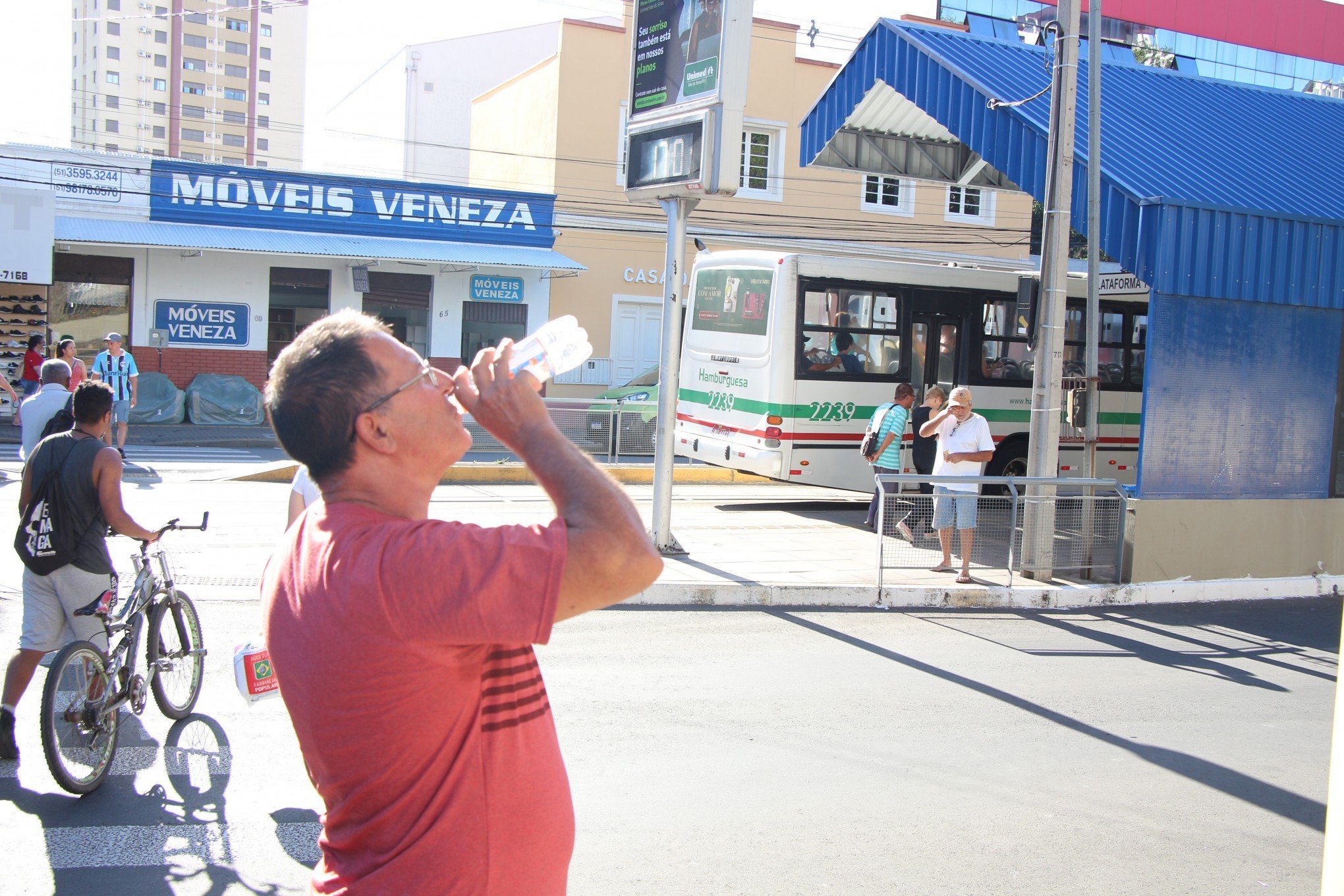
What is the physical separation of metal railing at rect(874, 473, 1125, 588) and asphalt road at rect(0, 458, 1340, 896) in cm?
151

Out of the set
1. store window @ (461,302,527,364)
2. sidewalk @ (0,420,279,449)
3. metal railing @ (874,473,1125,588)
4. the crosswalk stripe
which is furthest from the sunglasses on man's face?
store window @ (461,302,527,364)

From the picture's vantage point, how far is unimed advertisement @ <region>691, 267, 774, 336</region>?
14945 millimetres

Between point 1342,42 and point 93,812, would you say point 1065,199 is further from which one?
point 1342,42

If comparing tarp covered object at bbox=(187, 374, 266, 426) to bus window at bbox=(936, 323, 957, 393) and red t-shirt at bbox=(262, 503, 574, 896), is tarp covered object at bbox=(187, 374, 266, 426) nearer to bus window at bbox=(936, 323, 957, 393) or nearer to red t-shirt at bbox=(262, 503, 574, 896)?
bus window at bbox=(936, 323, 957, 393)

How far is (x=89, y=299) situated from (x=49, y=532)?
67.8 feet

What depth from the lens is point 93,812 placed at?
190 inches

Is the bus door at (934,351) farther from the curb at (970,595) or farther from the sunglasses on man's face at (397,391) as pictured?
the sunglasses on man's face at (397,391)

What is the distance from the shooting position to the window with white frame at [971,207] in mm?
30891

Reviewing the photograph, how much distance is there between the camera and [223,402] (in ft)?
75.1

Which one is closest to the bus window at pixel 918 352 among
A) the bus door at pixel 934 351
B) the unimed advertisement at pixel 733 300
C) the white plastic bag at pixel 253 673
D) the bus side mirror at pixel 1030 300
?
the bus door at pixel 934 351

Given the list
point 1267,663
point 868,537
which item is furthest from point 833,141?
point 1267,663

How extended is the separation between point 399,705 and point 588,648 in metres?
6.12

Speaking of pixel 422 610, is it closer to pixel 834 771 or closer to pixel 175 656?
pixel 834 771

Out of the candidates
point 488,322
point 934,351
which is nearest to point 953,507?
point 934,351
